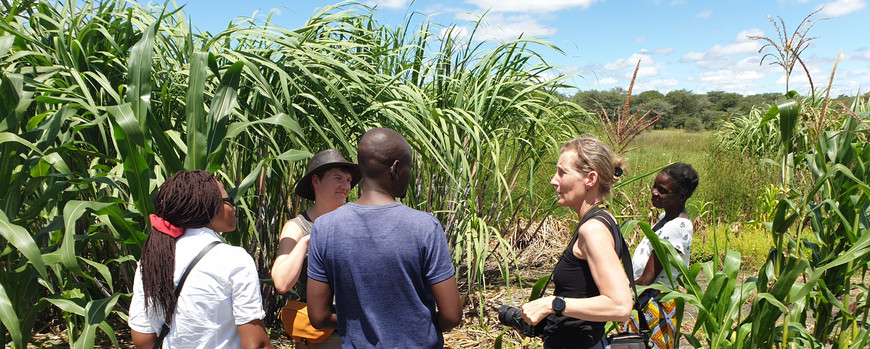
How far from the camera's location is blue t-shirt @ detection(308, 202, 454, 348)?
1.61 meters

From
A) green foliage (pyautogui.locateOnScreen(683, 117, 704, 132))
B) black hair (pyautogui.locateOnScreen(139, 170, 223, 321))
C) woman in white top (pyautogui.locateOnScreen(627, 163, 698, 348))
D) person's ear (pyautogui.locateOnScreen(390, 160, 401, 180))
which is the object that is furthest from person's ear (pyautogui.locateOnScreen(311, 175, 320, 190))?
green foliage (pyautogui.locateOnScreen(683, 117, 704, 132))

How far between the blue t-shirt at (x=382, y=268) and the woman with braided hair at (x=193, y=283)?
22 centimetres

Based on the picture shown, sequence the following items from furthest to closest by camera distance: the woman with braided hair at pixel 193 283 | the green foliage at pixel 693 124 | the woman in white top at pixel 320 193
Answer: the green foliage at pixel 693 124
the woman in white top at pixel 320 193
the woman with braided hair at pixel 193 283

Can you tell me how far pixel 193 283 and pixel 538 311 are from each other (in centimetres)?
100

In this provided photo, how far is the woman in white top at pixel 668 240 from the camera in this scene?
2.70 m

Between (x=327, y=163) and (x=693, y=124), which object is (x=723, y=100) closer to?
(x=693, y=124)

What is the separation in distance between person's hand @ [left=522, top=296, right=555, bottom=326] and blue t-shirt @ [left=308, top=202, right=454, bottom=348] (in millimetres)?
300

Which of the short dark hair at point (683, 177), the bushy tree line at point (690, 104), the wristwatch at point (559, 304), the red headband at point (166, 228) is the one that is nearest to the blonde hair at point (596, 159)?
the wristwatch at point (559, 304)

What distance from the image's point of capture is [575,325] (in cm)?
183

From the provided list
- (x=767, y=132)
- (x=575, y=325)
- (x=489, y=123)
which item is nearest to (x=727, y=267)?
(x=575, y=325)

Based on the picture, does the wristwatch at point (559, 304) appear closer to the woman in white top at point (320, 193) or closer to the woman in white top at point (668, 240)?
the woman in white top at point (320, 193)

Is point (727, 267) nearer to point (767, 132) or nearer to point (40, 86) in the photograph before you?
point (40, 86)

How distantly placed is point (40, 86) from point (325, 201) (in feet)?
3.67

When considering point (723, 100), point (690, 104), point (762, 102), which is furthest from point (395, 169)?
point (690, 104)
